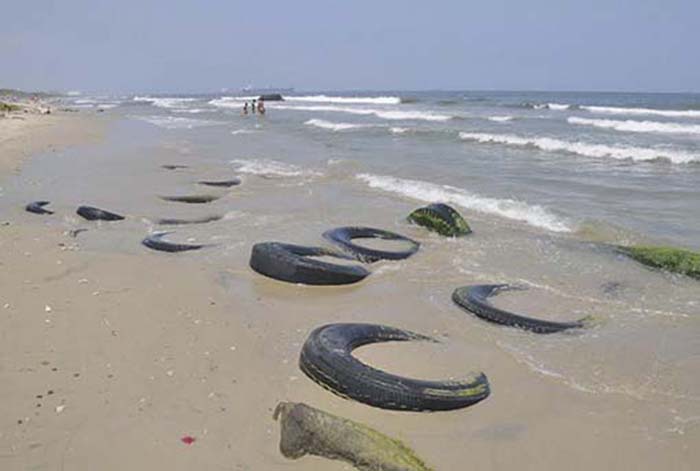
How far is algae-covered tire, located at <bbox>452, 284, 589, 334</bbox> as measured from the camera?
583cm

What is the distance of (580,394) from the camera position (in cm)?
455

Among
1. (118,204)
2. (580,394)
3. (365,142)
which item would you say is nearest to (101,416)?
(580,394)

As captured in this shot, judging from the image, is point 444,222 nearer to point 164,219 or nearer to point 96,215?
point 164,219

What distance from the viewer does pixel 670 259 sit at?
7660mm

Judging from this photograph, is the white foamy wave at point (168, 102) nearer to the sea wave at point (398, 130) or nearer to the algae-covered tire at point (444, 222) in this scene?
the sea wave at point (398, 130)

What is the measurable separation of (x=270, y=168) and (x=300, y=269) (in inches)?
393

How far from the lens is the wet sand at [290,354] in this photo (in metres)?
3.77

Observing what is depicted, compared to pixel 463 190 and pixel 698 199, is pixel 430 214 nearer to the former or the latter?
pixel 463 190

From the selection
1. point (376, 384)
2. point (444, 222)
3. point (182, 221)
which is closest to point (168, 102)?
point (182, 221)

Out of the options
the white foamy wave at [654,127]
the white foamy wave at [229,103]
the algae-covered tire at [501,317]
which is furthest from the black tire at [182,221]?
the white foamy wave at [229,103]

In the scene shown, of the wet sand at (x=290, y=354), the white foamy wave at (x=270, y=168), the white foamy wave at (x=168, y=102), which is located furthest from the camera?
the white foamy wave at (x=168, y=102)

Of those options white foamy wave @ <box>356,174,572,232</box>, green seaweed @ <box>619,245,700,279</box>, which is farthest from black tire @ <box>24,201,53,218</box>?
green seaweed @ <box>619,245,700,279</box>

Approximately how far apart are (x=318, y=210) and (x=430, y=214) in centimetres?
236

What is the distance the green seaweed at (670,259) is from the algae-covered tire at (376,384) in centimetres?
396
